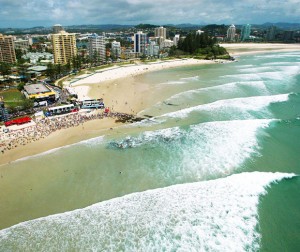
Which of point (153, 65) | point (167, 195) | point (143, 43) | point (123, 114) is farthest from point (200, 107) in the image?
point (143, 43)

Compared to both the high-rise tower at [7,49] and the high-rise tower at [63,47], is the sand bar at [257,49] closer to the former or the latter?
the high-rise tower at [63,47]

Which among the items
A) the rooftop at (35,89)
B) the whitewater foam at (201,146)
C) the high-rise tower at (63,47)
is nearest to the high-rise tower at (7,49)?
the high-rise tower at (63,47)

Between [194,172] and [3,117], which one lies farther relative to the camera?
[3,117]

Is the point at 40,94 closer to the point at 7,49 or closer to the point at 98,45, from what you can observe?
the point at 7,49

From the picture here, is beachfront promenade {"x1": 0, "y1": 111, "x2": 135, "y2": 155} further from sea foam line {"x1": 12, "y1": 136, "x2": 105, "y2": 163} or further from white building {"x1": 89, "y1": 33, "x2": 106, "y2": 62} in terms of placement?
white building {"x1": 89, "y1": 33, "x2": 106, "y2": 62}

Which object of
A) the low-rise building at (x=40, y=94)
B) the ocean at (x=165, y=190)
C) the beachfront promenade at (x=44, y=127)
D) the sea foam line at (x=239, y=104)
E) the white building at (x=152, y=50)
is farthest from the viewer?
the white building at (x=152, y=50)

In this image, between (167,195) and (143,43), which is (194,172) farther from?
(143,43)
